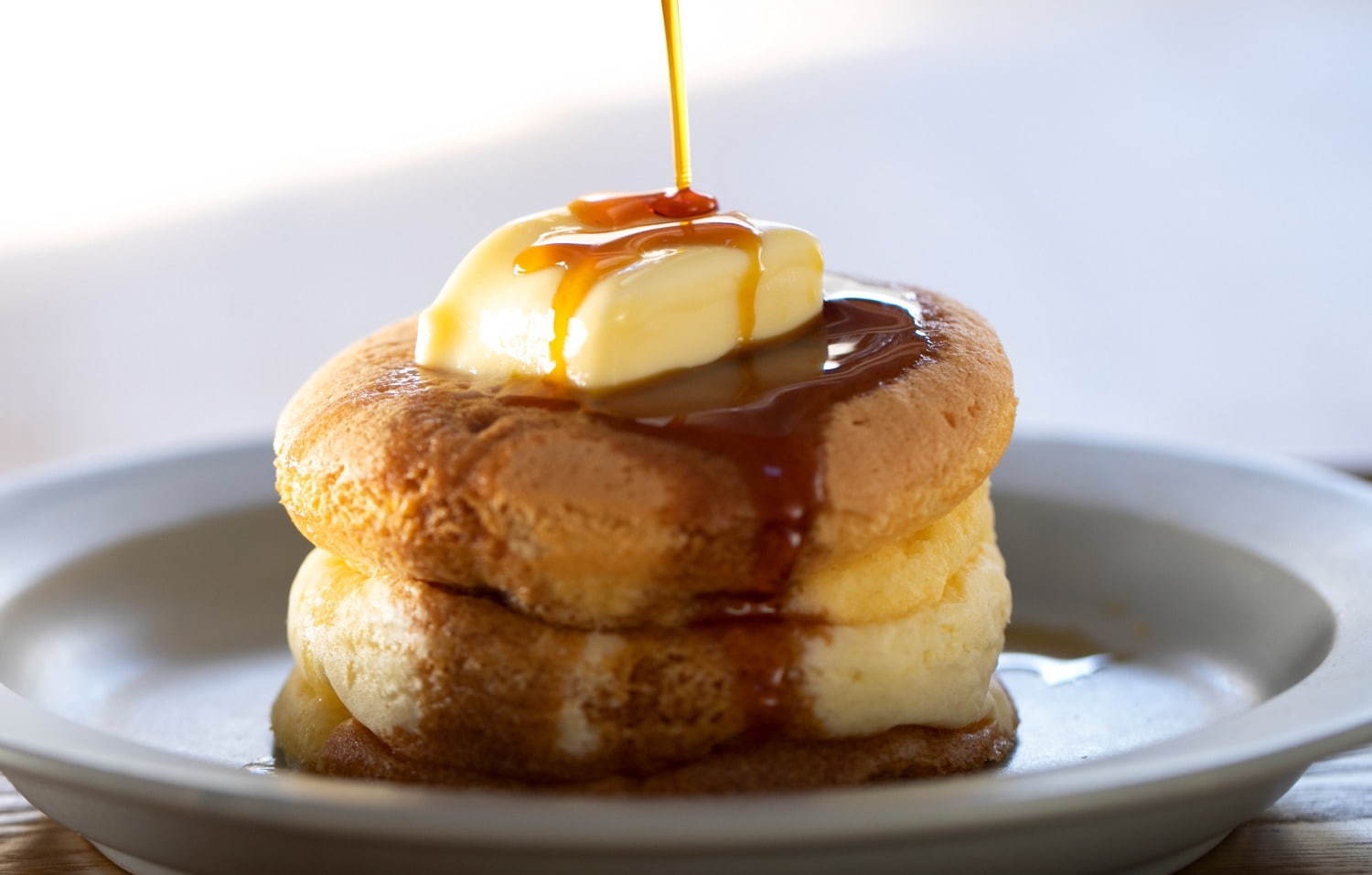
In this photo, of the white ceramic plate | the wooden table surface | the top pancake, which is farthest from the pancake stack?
the wooden table surface

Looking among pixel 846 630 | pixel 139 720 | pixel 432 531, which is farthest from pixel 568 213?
pixel 139 720

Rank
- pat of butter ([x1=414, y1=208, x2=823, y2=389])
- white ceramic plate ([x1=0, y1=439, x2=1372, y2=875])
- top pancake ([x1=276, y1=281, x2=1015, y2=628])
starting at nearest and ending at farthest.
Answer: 1. white ceramic plate ([x1=0, y1=439, x2=1372, y2=875])
2. top pancake ([x1=276, y1=281, x2=1015, y2=628])
3. pat of butter ([x1=414, y1=208, x2=823, y2=389])

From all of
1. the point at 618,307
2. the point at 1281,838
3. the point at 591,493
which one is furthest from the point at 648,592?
the point at 1281,838

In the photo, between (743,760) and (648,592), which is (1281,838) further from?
(648,592)

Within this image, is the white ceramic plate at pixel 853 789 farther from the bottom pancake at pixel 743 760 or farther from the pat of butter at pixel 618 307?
the pat of butter at pixel 618 307

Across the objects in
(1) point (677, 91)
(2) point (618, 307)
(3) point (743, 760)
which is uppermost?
(1) point (677, 91)

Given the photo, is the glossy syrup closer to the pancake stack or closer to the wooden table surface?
the pancake stack

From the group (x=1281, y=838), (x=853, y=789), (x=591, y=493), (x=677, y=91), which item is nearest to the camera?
(x=853, y=789)
